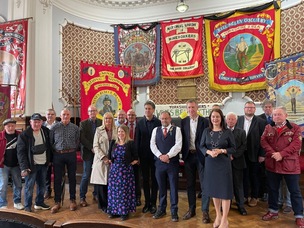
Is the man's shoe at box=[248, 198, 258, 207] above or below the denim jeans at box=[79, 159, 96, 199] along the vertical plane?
below

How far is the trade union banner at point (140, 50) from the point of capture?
7.00 m

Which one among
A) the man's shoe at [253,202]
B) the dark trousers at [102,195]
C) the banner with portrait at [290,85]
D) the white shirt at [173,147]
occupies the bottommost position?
the man's shoe at [253,202]

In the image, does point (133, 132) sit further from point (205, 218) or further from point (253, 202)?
point (253, 202)

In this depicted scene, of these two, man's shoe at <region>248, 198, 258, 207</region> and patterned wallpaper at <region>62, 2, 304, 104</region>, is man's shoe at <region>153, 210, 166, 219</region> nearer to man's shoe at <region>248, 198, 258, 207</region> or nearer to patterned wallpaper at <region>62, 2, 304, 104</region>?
man's shoe at <region>248, 198, 258, 207</region>

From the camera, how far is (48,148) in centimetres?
329

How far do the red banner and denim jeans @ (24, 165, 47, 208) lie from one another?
2.78 metres

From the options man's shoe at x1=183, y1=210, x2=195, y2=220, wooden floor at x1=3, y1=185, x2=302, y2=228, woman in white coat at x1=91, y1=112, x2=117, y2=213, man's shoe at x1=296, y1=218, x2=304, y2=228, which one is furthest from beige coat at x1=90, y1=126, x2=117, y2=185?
man's shoe at x1=296, y1=218, x2=304, y2=228

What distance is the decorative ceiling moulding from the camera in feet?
21.6

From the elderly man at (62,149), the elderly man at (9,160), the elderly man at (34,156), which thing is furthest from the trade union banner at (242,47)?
the elderly man at (9,160)

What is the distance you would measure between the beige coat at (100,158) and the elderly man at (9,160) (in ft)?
3.84

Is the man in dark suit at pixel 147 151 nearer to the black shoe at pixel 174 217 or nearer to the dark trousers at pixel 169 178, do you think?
the dark trousers at pixel 169 178

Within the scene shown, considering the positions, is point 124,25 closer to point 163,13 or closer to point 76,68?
point 163,13

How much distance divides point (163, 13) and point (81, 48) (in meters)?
2.78

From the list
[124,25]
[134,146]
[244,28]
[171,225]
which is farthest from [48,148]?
[244,28]
